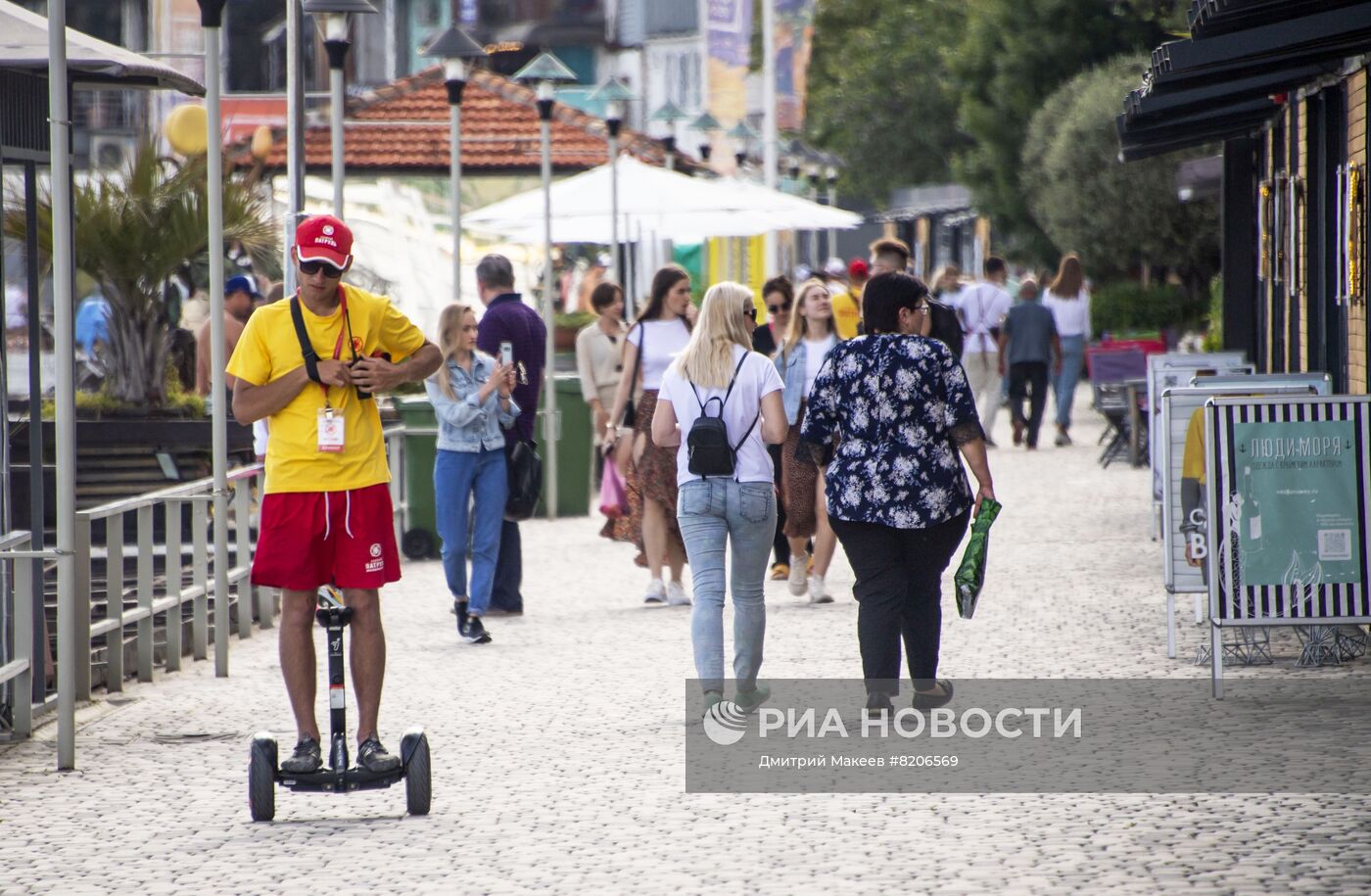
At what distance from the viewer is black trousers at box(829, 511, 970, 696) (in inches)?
306

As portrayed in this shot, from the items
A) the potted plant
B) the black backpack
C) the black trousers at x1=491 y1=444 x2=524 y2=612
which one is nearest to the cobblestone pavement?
the black trousers at x1=491 y1=444 x2=524 y2=612

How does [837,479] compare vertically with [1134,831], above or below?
above

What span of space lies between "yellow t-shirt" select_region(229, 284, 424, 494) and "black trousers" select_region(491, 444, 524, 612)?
483 centimetres

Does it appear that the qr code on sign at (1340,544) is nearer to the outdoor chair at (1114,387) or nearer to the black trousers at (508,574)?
the black trousers at (508,574)

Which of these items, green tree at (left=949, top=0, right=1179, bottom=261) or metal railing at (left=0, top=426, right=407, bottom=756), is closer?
metal railing at (left=0, top=426, right=407, bottom=756)

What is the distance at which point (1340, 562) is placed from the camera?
27.1 feet

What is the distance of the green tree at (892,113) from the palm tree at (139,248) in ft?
136

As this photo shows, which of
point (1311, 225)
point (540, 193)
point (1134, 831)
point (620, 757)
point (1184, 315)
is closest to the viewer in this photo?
point (1134, 831)

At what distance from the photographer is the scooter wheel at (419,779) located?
6336mm

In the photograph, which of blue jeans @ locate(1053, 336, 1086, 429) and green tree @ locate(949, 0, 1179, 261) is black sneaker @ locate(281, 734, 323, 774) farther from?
green tree @ locate(949, 0, 1179, 261)

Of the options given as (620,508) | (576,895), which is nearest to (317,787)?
(576,895)

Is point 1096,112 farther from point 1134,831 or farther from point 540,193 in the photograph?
point 1134,831

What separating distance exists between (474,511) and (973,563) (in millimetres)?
3620

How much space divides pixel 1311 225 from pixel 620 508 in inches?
180
